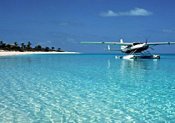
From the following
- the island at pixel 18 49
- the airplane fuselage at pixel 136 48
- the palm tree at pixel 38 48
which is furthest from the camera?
the palm tree at pixel 38 48

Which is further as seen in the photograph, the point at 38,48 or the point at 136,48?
the point at 38,48

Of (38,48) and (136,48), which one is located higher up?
(38,48)

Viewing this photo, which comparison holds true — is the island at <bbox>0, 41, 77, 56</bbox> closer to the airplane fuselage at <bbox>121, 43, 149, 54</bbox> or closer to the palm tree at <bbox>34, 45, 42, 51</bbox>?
the palm tree at <bbox>34, 45, 42, 51</bbox>

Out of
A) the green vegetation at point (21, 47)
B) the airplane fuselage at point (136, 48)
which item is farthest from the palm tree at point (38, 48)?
the airplane fuselage at point (136, 48)

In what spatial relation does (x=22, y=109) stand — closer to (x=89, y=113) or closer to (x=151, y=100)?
(x=89, y=113)

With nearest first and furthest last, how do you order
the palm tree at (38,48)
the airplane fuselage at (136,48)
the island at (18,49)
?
the airplane fuselage at (136,48)
the island at (18,49)
the palm tree at (38,48)

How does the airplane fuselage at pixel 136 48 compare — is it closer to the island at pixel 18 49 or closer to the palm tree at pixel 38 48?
the island at pixel 18 49

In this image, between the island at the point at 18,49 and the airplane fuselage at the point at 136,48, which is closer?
the airplane fuselage at the point at 136,48

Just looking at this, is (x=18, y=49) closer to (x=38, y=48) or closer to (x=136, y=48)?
(x=38, y=48)

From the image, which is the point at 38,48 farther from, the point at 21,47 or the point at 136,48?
the point at 136,48

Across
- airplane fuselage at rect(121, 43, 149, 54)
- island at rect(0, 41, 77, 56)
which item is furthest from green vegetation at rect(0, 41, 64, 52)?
airplane fuselage at rect(121, 43, 149, 54)

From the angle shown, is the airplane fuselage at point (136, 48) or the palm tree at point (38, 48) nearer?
the airplane fuselage at point (136, 48)

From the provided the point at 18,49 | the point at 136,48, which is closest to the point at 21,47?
the point at 18,49

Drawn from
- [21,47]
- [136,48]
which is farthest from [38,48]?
[136,48]
